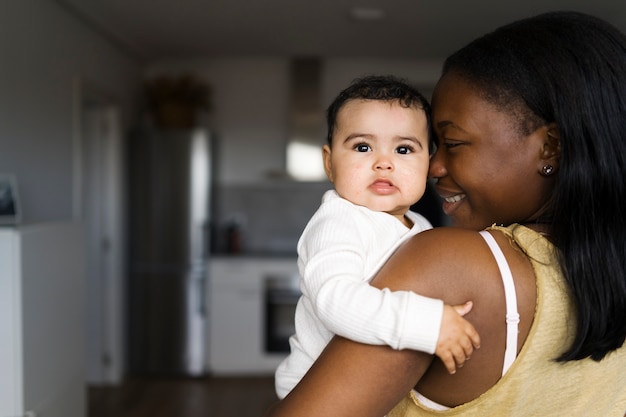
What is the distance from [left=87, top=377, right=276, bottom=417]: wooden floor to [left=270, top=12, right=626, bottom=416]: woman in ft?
11.9

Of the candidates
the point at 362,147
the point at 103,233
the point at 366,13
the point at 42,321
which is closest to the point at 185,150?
the point at 103,233

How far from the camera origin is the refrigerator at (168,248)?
5086mm

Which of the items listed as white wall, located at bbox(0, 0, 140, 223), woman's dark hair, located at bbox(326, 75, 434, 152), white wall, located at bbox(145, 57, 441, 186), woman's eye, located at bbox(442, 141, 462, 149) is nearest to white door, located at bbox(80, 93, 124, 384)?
white wall, located at bbox(0, 0, 140, 223)

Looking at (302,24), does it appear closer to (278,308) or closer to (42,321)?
(278,308)

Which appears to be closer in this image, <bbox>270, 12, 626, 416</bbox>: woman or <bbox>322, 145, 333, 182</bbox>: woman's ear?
<bbox>270, 12, 626, 416</bbox>: woman

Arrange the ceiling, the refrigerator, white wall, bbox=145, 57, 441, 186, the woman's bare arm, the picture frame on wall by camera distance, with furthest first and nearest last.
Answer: white wall, bbox=145, 57, 441, 186
the refrigerator
the ceiling
the picture frame on wall
the woman's bare arm

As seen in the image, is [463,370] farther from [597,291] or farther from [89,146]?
[89,146]

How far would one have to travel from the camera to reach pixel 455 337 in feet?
2.65

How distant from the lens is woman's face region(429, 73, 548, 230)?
0.92 metres

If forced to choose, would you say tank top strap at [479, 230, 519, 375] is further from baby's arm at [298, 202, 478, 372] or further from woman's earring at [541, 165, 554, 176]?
woman's earring at [541, 165, 554, 176]

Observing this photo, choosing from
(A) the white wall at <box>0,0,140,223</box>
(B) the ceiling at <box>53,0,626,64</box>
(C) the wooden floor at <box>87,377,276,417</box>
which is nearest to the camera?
(A) the white wall at <box>0,0,140,223</box>

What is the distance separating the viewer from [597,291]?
851 mm

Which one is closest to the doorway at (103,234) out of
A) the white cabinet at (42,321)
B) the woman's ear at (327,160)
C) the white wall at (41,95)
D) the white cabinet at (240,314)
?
the white wall at (41,95)

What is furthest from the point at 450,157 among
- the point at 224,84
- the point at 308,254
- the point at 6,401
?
the point at 224,84
